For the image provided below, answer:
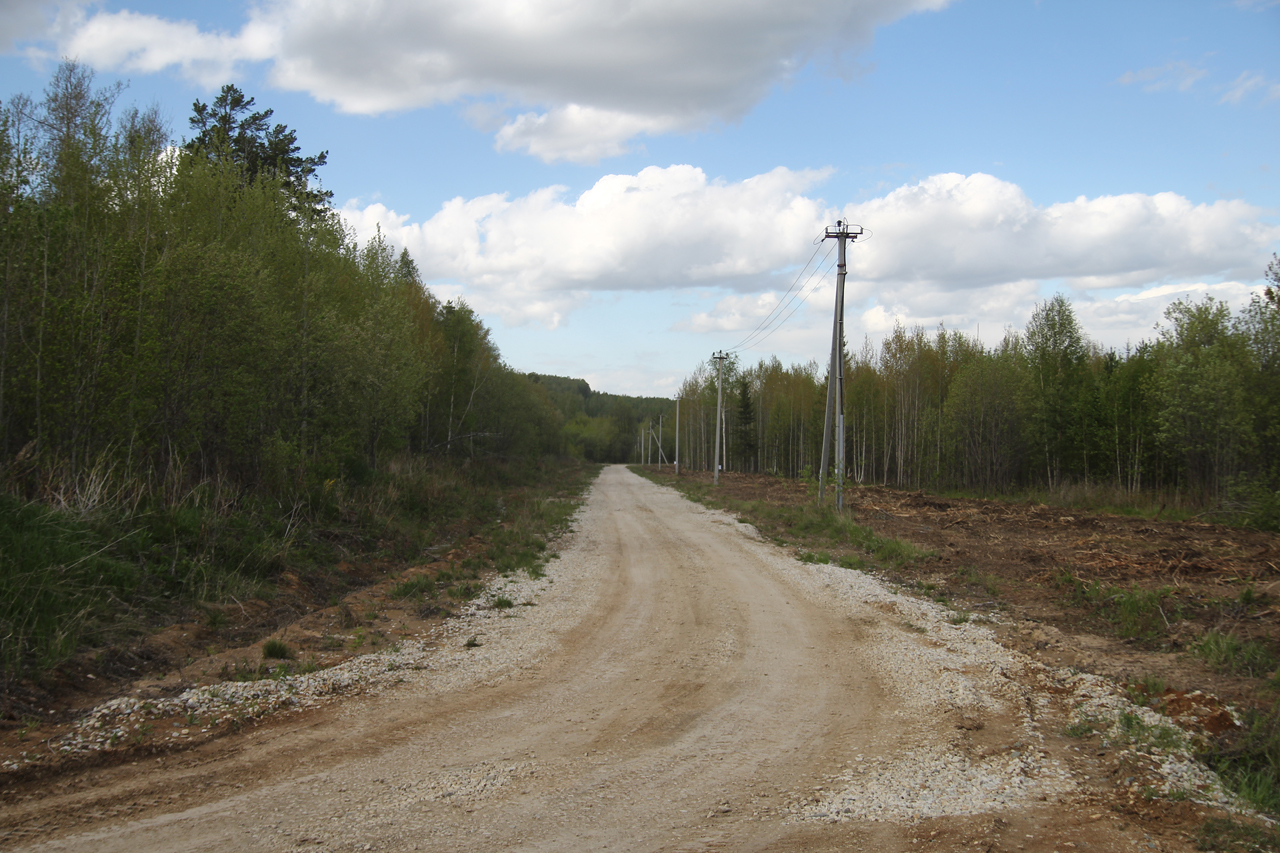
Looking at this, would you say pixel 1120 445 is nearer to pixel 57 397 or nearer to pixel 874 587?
pixel 874 587

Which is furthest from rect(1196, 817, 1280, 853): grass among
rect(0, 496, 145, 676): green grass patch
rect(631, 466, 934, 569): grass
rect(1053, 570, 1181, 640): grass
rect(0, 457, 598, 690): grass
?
rect(631, 466, 934, 569): grass

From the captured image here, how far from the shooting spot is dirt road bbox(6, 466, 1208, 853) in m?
3.84

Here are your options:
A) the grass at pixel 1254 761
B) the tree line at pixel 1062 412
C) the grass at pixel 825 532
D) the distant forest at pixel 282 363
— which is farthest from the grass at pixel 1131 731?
the tree line at pixel 1062 412

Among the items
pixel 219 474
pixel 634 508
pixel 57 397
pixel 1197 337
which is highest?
pixel 1197 337

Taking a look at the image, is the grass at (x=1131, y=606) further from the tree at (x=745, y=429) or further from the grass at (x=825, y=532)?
the tree at (x=745, y=429)

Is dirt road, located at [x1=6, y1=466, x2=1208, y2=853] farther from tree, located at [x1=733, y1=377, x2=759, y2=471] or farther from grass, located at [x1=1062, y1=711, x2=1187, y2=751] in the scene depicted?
tree, located at [x1=733, y1=377, x2=759, y2=471]

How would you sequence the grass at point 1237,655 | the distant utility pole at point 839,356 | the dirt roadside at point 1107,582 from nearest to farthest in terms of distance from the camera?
1. the grass at point 1237,655
2. the dirt roadside at point 1107,582
3. the distant utility pole at point 839,356

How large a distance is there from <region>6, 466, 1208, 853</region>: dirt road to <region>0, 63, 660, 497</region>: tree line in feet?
21.4

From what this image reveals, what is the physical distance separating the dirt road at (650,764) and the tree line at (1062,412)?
63.6ft

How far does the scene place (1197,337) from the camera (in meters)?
25.8

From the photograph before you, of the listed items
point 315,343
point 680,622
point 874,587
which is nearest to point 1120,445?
point 874,587

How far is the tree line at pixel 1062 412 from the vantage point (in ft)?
76.0

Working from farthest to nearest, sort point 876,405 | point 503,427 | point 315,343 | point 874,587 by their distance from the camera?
point 876,405 < point 503,427 < point 315,343 < point 874,587

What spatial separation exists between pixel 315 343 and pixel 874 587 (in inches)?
502
